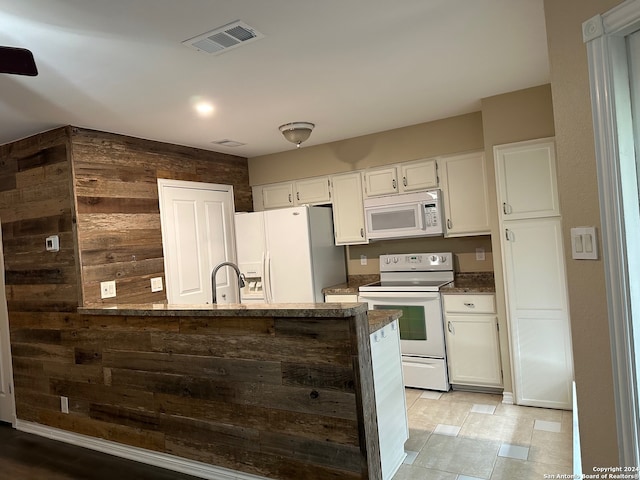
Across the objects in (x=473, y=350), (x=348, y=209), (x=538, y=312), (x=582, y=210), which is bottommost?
(x=473, y=350)

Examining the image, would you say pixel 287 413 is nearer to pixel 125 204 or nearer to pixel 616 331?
pixel 616 331

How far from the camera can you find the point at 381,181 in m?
4.19

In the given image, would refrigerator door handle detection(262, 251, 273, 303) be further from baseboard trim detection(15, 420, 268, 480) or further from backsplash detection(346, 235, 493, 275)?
baseboard trim detection(15, 420, 268, 480)

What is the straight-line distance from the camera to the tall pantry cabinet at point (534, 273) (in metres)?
3.12

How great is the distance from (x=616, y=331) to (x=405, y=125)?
2880mm

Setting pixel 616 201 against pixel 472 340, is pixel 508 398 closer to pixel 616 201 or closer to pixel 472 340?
pixel 472 340

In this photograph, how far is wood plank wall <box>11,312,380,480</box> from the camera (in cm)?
222

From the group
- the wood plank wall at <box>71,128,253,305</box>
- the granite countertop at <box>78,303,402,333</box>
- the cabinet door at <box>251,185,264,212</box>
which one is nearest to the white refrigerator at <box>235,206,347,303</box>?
the cabinet door at <box>251,185,264,212</box>

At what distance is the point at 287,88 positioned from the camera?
110 inches

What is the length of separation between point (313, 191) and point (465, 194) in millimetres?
1519

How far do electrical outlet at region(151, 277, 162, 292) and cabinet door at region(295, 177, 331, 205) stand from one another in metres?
1.62

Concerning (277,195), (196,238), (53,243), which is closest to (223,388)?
(53,243)

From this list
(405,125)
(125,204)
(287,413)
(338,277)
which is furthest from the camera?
(338,277)

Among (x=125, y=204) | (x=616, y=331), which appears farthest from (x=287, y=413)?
(x=125, y=204)
